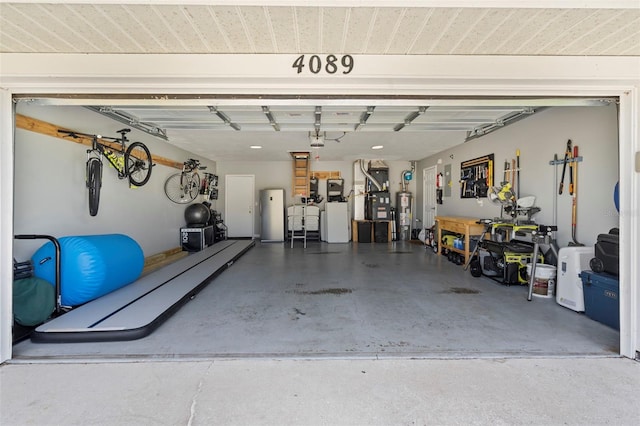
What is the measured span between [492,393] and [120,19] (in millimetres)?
3058

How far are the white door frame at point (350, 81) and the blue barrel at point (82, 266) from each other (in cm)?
73

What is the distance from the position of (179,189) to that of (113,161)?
2250 millimetres

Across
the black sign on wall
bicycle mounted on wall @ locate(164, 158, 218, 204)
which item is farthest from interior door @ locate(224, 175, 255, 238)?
the black sign on wall

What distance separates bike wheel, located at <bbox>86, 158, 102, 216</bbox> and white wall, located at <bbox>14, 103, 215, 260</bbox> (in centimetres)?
8

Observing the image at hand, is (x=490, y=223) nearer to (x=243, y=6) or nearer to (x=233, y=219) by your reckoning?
(x=243, y=6)

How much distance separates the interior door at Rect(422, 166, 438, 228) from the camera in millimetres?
7676

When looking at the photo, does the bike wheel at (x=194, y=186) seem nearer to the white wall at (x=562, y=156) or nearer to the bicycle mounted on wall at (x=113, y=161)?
the bicycle mounted on wall at (x=113, y=161)

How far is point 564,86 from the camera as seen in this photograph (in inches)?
82.6

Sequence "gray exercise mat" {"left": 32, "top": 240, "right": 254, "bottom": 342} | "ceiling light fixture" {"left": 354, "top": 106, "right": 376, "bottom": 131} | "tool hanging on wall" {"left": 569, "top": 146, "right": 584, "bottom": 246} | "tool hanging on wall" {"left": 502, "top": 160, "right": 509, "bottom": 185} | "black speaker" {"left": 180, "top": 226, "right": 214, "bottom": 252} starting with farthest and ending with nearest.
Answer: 1. "black speaker" {"left": 180, "top": 226, "right": 214, "bottom": 252}
2. "tool hanging on wall" {"left": 502, "top": 160, "right": 509, "bottom": 185}
3. "ceiling light fixture" {"left": 354, "top": 106, "right": 376, "bottom": 131}
4. "tool hanging on wall" {"left": 569, "top": 146, "right": 584, "bottom": 246}
5. "gray exercise mat" {"left": 32, "top": 240, "right": 254, "bottom": 342}

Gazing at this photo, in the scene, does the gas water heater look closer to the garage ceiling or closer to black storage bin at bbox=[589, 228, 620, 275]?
black storage bin at bbox=[589, 228, 620, 275]

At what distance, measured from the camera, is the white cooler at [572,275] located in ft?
9.78

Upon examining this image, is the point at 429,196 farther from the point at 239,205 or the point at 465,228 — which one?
the point at 239,205

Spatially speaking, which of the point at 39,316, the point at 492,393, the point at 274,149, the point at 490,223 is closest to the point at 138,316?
the point at 39,316

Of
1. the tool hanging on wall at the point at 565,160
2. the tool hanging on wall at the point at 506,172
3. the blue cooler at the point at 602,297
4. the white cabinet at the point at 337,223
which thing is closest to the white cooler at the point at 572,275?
the blue cooler at the point at 602,297
